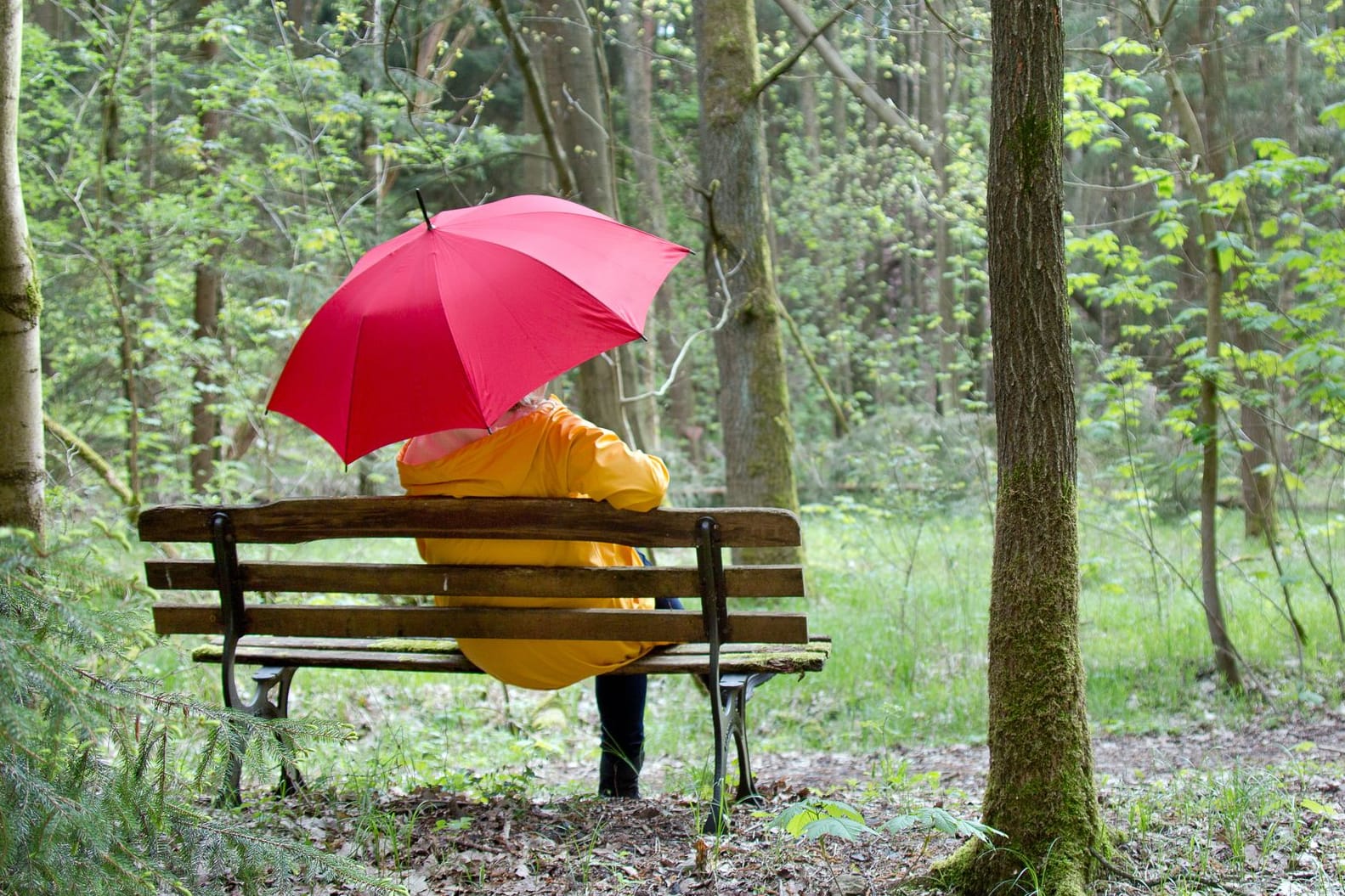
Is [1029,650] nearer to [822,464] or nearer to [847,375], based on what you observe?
[822,464]

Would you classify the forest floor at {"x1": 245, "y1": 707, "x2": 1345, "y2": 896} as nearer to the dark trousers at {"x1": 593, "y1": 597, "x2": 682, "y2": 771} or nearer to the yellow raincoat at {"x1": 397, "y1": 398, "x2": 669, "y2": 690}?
the dark trousers at {"x1": 593, "y1": 597, "x2": 682, "y2": 771}

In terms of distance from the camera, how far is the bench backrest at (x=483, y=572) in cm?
333

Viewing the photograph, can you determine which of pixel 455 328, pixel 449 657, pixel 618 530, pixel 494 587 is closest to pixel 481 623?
pixel 494 587

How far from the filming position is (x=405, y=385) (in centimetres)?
332

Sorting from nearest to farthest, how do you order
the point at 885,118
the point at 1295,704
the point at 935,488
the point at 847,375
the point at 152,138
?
the point at 1295,704 < the point at 885,118 < the point at 935,488 < the point at 152,138 < the point at 847,375

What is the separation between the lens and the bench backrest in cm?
333

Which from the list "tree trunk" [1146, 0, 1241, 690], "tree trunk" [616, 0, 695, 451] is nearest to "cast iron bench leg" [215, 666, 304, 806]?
"tree trunk" [1146, 0, 1241, 690]

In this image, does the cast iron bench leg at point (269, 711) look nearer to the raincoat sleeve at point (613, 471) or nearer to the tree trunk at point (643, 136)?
the raincoat sleeve at point (613, 471)

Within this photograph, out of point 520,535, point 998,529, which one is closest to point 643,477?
point 520,535


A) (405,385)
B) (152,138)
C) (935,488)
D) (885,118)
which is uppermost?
(152,138)

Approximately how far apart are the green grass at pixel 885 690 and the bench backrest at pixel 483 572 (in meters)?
0.90

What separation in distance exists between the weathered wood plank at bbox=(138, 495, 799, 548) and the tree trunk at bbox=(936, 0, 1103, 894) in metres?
0.66

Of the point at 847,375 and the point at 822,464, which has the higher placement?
the point at 847,375

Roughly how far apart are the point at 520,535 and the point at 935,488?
7.44 metres
